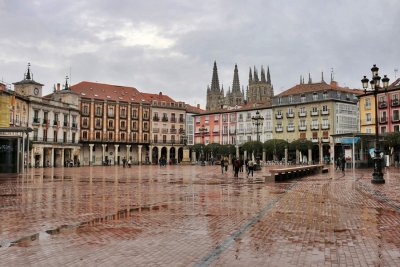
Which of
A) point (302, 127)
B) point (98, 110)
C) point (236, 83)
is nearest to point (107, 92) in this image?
point (98, 110)

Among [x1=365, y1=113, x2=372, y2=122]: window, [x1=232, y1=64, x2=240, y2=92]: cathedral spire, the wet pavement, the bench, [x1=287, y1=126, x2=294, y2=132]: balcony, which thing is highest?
[x1=232, y1=64, x2=240, y2=92]: cathedral spire

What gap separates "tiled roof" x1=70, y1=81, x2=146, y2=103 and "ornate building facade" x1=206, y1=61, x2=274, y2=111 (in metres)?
48.9

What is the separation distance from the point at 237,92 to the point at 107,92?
69530 mm

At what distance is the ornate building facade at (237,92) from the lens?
146 m

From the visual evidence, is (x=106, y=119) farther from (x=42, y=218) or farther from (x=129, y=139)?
(x=42, y=218)

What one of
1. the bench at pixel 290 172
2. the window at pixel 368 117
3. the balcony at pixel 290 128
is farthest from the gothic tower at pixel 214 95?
the bench at pixel 290 172

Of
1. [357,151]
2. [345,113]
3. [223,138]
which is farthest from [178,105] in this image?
[357,151]

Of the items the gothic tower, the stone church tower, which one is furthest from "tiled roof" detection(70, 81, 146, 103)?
the stone church tower

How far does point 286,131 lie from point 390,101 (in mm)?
22711

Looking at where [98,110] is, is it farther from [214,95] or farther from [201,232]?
[201,232]

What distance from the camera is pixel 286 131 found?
3371 inches

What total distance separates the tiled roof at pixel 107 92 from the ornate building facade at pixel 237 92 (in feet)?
160

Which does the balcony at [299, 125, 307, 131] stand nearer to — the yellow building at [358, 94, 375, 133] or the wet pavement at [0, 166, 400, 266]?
the yellow building at [358, 94, 375, 133]

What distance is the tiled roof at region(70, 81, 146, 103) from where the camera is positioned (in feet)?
294
